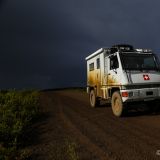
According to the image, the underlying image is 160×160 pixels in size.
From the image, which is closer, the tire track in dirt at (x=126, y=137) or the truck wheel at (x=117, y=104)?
the tire track in dirt at (x=126, y=137)

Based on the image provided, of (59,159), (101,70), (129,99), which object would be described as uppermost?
(101,70)

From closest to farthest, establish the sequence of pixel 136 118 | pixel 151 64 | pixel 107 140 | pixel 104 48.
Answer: pixel 107 140, pixel 136 118, pixel 151 64, pixel 104 48

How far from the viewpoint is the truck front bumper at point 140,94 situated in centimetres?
1376

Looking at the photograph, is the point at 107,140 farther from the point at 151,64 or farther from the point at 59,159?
the point at 151,64

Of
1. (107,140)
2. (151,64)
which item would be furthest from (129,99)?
(107,140)

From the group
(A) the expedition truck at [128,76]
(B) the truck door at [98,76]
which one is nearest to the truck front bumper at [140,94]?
(A) the expedition truck at [128,76]

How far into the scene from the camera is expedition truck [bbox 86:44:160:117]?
13805 mm

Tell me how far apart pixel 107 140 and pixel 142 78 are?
502cm

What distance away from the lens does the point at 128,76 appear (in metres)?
13.8

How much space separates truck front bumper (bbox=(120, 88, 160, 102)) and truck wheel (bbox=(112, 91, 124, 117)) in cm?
39

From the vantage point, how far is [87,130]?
37.3ft

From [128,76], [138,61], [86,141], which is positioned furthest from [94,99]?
[86,141]

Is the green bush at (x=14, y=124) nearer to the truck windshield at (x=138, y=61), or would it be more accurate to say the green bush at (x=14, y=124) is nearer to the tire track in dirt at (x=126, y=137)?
the tire track in dirt at (x=126, y=137)

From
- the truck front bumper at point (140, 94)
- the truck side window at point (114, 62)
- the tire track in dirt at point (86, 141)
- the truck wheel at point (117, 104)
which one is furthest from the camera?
the truck side window at point (114, 62)
